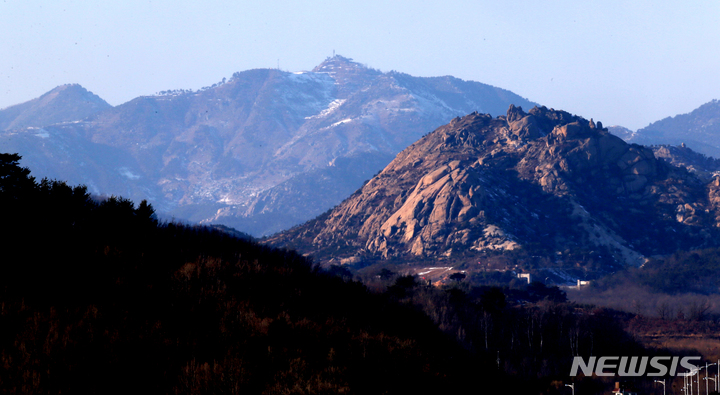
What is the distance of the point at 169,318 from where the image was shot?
5231 cm

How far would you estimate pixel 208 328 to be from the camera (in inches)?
2029

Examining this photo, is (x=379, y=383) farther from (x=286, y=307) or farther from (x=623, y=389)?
(x=623, y=389)

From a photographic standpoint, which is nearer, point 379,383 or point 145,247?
point 379,383

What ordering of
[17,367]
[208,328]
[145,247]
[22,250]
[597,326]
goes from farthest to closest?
[597,326]
[145,247]
[22,250]
[208,328]
[17,367]

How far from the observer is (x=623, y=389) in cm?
10238

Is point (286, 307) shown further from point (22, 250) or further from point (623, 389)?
point (623, 389)

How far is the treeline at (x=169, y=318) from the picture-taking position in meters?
42.4

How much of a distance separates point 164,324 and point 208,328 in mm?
3461

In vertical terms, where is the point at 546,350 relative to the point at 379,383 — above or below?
below

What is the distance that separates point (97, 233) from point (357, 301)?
31.4 m

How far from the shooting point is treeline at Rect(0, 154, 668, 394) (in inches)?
1670

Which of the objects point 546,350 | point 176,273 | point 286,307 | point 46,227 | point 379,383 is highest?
point 46,227

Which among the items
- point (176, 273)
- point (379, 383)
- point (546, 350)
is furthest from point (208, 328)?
point (546, 350)

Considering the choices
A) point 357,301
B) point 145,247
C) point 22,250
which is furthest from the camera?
point 357,301
